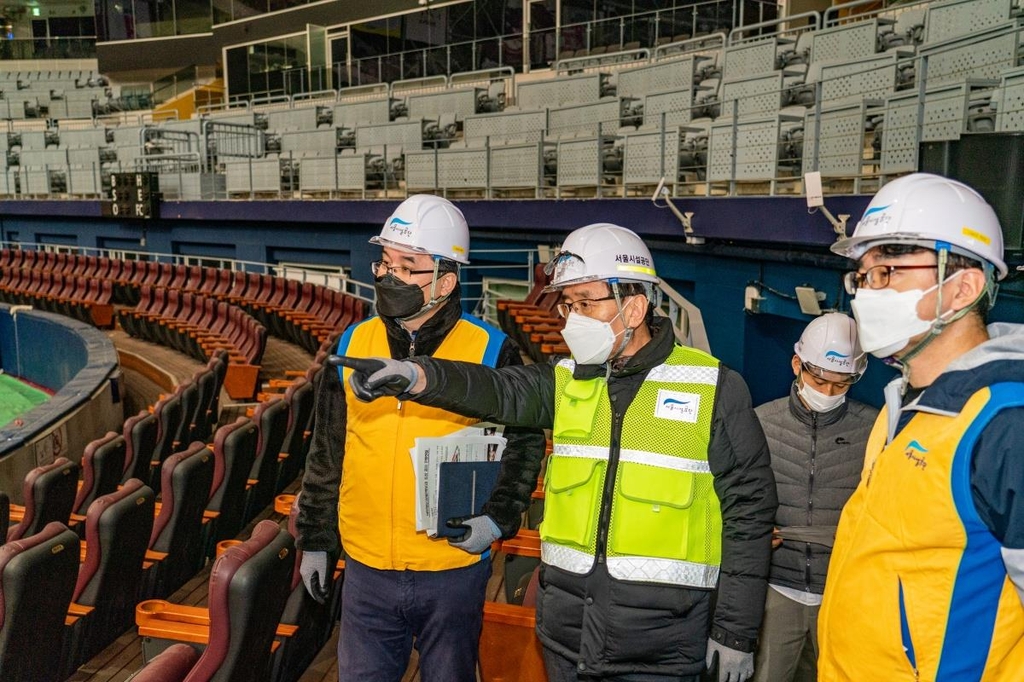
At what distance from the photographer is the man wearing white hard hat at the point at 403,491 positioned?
2.17 meters

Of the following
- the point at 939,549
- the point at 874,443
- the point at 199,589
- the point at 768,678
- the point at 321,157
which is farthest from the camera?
the point at 321,157

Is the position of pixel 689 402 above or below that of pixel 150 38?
below

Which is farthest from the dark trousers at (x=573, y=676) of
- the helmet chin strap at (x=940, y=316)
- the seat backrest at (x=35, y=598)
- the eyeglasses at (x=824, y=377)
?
the seat backrest at (x=35, y=598)

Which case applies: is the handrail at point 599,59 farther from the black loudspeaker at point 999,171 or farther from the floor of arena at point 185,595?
the black loudspeaker at point 999,171

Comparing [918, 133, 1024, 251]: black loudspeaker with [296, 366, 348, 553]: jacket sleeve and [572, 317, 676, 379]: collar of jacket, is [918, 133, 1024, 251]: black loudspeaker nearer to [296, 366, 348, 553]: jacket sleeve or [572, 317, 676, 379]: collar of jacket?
[572, 317, 676, 379]: collar of jacket

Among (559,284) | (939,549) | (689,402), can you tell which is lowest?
(939,549)

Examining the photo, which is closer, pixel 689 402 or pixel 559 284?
pixel 689 402

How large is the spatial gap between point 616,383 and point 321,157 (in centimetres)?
1181

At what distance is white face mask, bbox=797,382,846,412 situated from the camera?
2607mm

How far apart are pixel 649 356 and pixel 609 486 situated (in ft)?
1.02

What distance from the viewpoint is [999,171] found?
3479 mm

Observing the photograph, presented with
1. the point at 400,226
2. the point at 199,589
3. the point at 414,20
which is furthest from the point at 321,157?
the point at 400,226

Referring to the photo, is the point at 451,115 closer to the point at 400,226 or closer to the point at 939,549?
the point at 400,226

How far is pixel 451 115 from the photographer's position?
13.5 m
